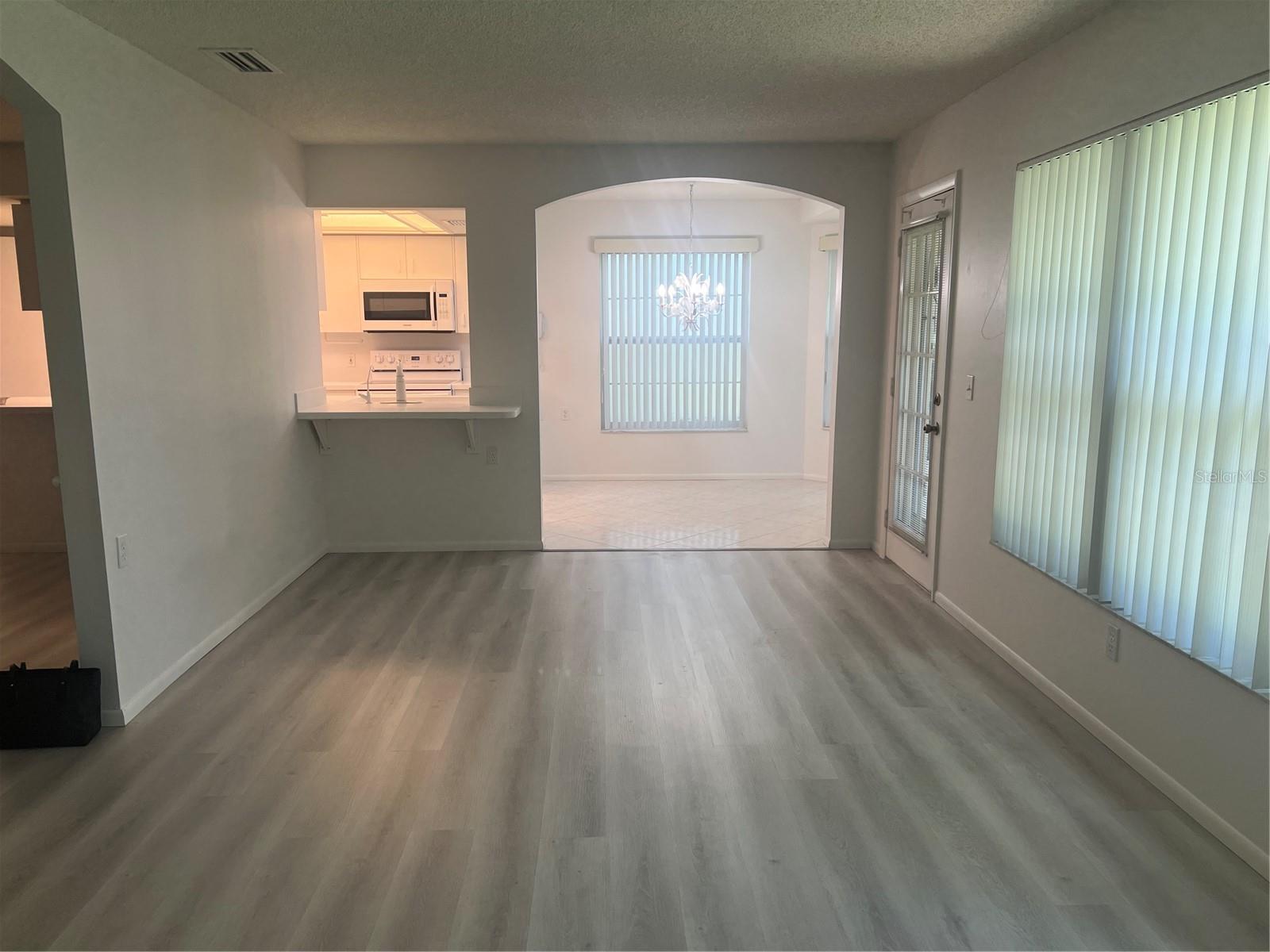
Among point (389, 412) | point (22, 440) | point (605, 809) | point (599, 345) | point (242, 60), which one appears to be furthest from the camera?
point (599, 345)

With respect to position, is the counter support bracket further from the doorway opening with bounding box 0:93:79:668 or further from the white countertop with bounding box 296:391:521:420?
the doorway opening with bounding box 0:93:79:668

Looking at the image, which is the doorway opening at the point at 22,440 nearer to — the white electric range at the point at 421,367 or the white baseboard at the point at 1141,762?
the white electric range at the point at 421,367

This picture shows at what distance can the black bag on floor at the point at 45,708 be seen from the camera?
9.54 ft

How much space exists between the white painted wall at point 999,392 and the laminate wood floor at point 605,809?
0.61 feet

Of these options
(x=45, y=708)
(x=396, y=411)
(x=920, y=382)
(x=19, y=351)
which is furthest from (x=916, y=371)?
(x=19, y=351)

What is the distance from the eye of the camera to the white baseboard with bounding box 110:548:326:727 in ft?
10.3

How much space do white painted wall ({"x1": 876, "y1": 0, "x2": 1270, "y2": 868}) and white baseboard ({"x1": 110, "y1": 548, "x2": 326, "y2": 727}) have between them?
142 inches

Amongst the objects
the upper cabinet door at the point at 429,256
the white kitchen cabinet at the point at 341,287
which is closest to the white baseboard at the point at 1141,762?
the upper cabinet door at the point at 429,256

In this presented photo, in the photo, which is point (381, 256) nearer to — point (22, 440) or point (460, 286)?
point (460, 286)

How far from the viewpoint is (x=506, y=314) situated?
5.46 meters

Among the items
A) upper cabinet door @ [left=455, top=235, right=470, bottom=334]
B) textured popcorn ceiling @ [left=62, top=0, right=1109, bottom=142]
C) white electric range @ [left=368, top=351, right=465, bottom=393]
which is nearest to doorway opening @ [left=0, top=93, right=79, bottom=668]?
textured popcorn ceiling @ [left=62, top=0, right=1109, bottom=142]

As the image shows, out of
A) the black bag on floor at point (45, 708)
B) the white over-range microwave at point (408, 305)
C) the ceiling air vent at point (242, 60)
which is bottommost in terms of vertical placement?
the black bag on floor at point (45, 708)

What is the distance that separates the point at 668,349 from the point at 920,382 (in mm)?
3885

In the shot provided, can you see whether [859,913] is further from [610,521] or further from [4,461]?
[4,461]
